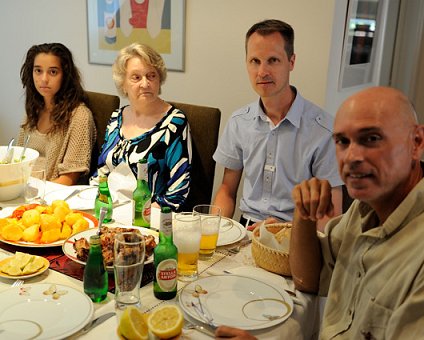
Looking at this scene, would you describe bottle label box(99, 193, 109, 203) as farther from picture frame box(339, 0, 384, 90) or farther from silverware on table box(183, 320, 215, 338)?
picture frame box(339, 0, 384, 90)

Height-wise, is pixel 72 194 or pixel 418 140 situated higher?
pixel 418 140

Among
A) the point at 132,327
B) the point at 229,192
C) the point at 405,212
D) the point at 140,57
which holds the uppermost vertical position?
the point at 140,57

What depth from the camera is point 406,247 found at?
99 centimetres

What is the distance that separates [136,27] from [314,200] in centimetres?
246

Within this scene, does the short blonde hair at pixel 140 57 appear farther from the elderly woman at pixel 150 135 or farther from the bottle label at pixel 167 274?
the bottle label at pixel 167 274

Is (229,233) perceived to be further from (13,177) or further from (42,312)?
(13,177)

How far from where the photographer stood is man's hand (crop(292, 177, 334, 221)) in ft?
3.89

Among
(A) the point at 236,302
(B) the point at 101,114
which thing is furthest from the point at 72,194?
(A) the point at 236,302

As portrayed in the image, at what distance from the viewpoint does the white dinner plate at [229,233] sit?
1.51 meters

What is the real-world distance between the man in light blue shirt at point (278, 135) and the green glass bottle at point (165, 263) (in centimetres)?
84

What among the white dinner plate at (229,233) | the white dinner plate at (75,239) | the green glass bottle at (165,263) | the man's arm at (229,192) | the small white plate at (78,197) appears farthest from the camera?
the man's arm at (229,192)

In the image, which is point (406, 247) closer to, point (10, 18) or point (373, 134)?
point (373, 134)

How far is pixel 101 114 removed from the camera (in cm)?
266

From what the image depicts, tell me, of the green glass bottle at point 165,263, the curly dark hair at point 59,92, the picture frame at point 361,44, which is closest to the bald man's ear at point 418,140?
the green glass bottle at point 165,263
